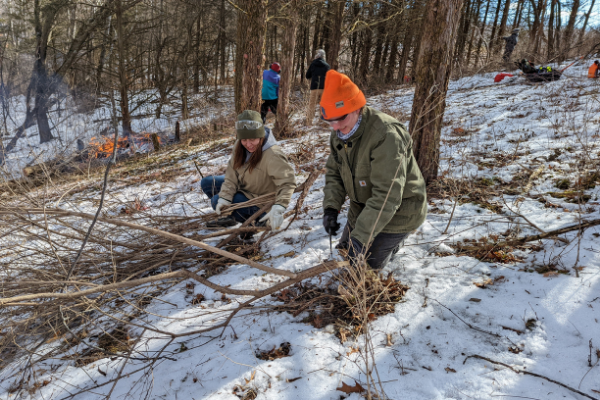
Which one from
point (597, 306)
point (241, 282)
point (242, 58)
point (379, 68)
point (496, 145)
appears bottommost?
point (241, 282)

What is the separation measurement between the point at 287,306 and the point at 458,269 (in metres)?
1.39

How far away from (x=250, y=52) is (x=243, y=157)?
2451 mm

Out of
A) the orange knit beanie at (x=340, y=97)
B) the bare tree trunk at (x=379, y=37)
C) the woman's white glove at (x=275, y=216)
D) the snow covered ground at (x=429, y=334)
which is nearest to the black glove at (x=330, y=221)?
the snow covered ground at (x=429, y=334)

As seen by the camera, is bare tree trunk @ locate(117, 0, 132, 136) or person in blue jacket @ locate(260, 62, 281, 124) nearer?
person in blue jacket @ locate(260, 62, 281, 124)

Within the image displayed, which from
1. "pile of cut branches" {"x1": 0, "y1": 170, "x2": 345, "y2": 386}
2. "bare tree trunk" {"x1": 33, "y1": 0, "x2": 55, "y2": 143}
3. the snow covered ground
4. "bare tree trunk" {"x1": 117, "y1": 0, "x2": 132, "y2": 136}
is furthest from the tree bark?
the snow covered ground

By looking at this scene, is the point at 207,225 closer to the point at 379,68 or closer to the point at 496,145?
the point at 496,145

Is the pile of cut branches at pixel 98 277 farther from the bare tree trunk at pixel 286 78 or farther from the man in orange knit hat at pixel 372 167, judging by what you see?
the bare tree trunk at pixel 286 78

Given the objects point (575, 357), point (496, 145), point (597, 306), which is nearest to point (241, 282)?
point (575, 357)

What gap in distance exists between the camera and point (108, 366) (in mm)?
2092

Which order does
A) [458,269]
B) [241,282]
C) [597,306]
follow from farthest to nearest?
[241,282] < [458,269] < [597,306]

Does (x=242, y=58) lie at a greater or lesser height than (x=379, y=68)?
lesser

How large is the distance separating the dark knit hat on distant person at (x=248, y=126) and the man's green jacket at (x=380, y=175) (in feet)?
2.81

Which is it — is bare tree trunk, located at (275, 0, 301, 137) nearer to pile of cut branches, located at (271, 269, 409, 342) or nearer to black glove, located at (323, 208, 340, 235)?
black glove, located at (323, 208, 340, 235)

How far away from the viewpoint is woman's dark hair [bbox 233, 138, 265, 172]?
3.07 meters
